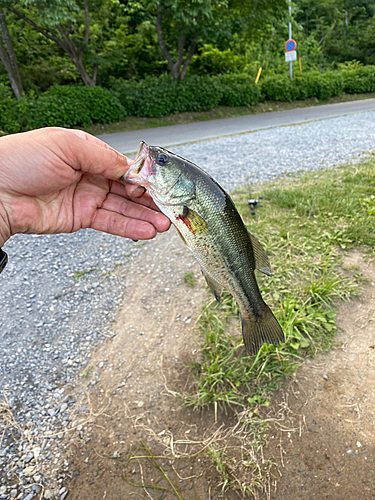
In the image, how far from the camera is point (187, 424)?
299 cm

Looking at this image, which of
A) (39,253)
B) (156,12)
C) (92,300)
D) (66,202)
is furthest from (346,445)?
(156,12)

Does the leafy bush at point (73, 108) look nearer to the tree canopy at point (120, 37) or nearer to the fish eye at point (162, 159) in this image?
the tree canopy at point (120, 37)

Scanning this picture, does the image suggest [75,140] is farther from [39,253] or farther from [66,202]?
[39,253]

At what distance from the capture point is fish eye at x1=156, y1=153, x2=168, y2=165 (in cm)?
189

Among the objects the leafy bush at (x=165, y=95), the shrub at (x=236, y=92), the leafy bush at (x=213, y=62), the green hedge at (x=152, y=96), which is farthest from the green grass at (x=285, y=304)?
the leafy bush at (x=213, y=62)

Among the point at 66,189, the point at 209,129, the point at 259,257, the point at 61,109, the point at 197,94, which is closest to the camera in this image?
the point at 259,257

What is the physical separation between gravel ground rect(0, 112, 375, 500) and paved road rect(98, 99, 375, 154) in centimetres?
494

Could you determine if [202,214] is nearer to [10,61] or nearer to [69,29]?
[10,61]

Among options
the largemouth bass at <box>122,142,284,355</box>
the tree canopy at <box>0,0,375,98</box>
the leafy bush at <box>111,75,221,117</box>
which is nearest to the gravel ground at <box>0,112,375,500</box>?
the largemouth bass at <box>122,142,284,355</box>

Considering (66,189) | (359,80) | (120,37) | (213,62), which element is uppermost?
(120,37)

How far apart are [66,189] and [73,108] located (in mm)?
12946

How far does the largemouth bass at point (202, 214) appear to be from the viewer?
1.85 meters

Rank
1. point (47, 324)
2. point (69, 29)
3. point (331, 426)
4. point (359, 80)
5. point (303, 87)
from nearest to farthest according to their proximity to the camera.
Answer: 1. point (331, 426)
2. point (47, 324)
3. point (69, 29)
4. point (303, 87)
5. point (359, 80)

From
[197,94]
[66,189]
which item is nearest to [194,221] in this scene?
[66,189]
